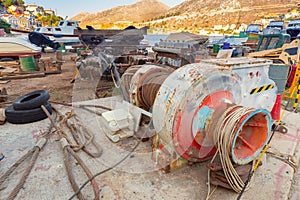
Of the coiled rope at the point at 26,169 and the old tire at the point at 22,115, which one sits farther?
the old tire at the point at 22,115

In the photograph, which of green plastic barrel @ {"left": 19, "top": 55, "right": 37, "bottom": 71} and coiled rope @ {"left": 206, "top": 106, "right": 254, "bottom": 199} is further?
green plastic barrel @ {"left": 19, "top": 55, "right": 37, "bottom": 71}

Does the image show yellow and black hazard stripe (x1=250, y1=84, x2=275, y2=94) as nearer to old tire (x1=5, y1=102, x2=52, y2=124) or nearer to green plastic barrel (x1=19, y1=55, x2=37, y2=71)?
old tire (x1=5, y1=102, x2=52, y2=124)

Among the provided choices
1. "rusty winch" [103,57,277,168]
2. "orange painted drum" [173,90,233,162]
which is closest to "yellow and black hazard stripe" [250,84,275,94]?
"rusty winch" [103,57,277,168]

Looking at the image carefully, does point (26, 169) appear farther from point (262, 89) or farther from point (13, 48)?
point (13, 48)

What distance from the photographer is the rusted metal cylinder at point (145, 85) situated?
2.73 m

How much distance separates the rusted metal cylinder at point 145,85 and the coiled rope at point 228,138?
990 millimetres

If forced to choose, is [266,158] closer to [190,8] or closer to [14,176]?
[14,176]

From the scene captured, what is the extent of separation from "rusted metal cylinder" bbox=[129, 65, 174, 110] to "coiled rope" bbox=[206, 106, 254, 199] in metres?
0.99

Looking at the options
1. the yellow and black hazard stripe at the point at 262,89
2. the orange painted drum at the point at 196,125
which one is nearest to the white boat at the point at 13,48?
the orange painted drum at the point at 196,125

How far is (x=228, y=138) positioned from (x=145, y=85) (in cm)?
137

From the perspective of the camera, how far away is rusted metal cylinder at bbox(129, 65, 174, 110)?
2729 mm

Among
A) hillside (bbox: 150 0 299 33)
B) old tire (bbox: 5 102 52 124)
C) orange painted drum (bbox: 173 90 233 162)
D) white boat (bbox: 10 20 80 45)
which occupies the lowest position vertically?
old tire (bbox: 5 102 52 124)

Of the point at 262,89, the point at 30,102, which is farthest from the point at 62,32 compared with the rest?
the point at 262,89

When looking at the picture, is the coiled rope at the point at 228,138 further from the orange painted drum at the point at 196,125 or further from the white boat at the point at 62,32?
the white boat at the point at 62,32
